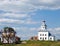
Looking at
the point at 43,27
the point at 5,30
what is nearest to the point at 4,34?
the point at 5,30

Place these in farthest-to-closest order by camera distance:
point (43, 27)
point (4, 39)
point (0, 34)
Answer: point (43, 27), point (0, 34), point (4, 39)

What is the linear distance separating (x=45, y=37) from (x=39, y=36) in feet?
14.8

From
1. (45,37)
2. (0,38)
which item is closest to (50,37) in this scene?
(45,37)

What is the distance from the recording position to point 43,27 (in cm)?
16525

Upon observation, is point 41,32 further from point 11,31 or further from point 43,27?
point 11,31

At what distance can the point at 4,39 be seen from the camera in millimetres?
94812

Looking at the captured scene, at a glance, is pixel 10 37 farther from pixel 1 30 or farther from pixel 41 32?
pixel 41 32

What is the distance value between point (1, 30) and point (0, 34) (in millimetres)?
2832

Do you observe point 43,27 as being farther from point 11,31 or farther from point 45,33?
point 11,31

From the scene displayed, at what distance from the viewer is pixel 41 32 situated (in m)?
168

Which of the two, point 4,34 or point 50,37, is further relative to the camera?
point 50,37

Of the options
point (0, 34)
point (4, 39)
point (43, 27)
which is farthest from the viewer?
point (43, 27)

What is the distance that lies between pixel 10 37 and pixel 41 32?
234 feet

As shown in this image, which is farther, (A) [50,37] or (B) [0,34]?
(A) [50,37]
